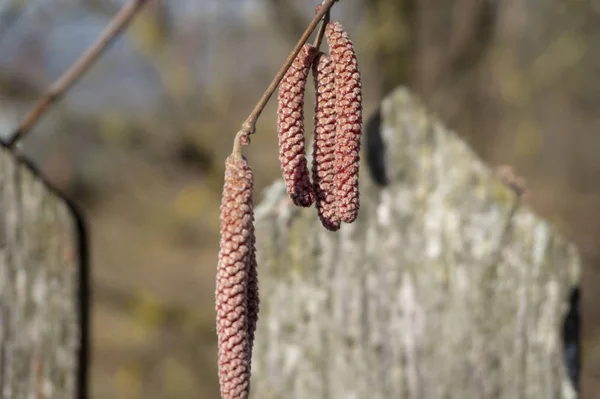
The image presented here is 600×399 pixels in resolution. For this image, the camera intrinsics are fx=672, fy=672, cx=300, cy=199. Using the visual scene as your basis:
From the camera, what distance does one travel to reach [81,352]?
1.09 metres

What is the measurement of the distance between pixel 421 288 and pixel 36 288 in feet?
2.02

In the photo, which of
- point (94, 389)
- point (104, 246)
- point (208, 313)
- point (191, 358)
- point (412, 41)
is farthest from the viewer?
point (104, 246)

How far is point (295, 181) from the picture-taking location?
0.65 metres

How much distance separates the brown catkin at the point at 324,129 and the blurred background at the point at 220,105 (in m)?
1.13

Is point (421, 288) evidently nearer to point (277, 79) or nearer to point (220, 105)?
point (277, 79)

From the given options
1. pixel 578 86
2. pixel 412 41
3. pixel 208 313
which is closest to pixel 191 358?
pixel 208 313

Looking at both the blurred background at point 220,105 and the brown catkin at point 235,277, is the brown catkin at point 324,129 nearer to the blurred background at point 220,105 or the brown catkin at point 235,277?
the brown catkin at point 235,277

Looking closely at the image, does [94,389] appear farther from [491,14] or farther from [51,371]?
[51,371]

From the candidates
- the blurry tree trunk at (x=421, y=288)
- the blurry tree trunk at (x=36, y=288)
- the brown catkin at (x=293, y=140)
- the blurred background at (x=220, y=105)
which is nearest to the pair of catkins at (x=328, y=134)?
the brown catkin at (x=293, y=140)

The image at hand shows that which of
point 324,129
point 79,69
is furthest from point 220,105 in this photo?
point 324,129

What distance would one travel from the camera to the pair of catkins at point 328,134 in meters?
0.65

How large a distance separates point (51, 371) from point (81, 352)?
0.17 feet

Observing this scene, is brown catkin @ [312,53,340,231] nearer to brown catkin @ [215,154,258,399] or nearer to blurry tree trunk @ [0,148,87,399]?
brown catkin @ [215,154,258,399]

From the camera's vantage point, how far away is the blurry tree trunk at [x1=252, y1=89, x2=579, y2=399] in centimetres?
108
